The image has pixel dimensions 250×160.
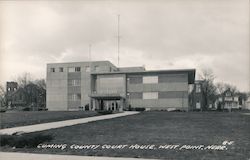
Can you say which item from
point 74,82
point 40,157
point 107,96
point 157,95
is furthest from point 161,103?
point 40,157

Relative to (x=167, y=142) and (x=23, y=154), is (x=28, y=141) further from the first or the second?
(x=167, y=142)

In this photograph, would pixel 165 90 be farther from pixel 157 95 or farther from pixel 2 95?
pixel 2 95

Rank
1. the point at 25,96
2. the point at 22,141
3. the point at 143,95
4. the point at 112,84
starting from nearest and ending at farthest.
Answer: the point at 22,141
the point at 143,95
the point at 112,84
the point at 25,96

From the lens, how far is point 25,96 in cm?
9981

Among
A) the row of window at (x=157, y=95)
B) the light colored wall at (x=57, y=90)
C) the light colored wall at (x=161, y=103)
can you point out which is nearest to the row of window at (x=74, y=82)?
the light colored wall at (x=57, y=90)

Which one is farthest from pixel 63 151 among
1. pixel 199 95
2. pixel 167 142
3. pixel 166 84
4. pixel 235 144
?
pixel 199 95

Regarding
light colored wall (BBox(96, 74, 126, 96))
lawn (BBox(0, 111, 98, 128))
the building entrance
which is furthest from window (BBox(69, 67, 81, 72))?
lawn (BBox(0, 111, 98, 128))

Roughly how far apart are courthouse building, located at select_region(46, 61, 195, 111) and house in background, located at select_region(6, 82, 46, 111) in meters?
25.3

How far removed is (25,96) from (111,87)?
48.1 m

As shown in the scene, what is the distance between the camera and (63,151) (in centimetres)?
968

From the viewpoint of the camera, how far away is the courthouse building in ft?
192

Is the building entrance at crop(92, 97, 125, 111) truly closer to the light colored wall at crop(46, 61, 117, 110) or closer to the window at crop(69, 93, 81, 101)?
the light colored wall at crop(46, 61, 117, 110)

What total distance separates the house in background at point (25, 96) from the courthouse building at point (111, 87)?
25.3m

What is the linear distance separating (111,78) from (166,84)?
38.2ft
